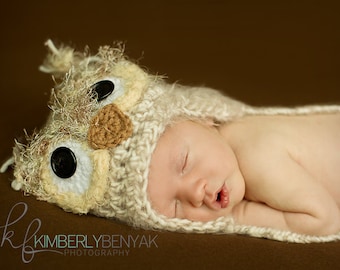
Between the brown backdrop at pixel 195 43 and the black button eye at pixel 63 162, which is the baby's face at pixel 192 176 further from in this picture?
the brown backdrop at pixel 195 43

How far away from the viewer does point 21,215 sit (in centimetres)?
122

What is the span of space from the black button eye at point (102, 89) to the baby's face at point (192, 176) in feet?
0.58

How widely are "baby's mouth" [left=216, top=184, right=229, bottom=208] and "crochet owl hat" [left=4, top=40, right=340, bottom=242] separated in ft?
0.14

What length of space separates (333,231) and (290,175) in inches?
6.6

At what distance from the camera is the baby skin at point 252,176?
129 centimetres

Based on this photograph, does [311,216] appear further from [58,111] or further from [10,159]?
[10,159]

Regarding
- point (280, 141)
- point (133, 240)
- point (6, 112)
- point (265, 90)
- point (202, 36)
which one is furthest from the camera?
point (202, 36)

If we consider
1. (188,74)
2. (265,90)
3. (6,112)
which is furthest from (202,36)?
(6,112)

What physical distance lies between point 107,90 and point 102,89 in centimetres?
1

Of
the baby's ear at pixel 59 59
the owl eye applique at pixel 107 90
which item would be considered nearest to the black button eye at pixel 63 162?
the owl eye applique at pixel 107 90

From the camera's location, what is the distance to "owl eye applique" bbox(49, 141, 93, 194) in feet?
4.12

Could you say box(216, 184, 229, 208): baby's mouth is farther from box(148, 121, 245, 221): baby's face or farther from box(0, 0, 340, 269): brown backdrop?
box(0, 0, 340, 269): brown backdrop

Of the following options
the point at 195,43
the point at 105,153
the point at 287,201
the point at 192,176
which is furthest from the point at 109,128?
the point at 195,43

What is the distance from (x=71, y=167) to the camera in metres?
1.26
